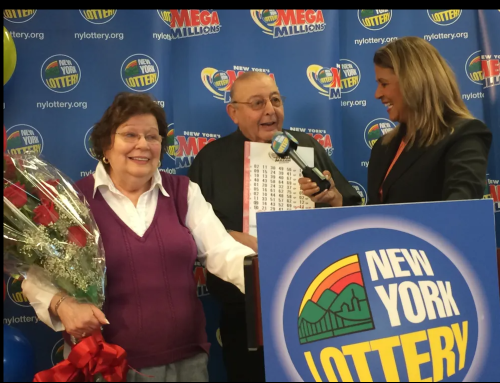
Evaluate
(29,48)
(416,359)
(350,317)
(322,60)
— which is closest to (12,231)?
(350,317)

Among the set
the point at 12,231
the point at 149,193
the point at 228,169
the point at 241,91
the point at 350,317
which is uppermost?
the point at 241,91

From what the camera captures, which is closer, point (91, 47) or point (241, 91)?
point (241, 91)

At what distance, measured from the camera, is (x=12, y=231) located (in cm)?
150

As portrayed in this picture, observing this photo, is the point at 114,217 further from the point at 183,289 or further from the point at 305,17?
the point at 305,17

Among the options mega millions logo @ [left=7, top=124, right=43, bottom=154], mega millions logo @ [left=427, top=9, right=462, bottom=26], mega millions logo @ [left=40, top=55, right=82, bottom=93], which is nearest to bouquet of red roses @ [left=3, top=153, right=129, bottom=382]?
mega millions logo @ [left=7, top=124, right=43, bottom=154]

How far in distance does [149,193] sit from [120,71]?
106 centimetres

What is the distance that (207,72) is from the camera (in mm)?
2764

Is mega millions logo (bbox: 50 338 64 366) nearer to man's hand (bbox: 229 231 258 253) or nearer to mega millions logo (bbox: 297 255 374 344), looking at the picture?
man's hand (bbox: 229 231 258 253)

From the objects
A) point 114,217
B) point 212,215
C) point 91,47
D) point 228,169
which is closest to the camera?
point 114,217

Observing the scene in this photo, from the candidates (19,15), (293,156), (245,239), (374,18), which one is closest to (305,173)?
(293,156)

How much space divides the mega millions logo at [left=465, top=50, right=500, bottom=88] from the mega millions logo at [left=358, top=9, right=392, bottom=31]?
0.55 m

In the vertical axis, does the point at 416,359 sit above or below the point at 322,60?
below

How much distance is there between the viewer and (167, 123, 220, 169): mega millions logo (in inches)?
106

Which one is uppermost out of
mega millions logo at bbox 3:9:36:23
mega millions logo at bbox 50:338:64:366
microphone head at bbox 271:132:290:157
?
mega millions logo at bbox 3:9:36:23
